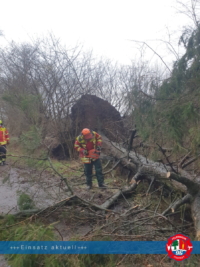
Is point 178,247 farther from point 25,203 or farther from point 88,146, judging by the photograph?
point 88,146

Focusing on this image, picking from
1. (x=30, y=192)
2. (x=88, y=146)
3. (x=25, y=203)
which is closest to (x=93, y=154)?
(x=88, y=146)

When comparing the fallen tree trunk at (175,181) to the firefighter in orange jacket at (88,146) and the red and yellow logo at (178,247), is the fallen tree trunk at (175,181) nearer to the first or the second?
the red and yellow logo at (178,247)

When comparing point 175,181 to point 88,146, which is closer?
point 175,181

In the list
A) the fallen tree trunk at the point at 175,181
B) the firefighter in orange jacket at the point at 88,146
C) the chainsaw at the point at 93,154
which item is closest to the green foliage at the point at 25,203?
the fallen tree trunk at the point at 175,181

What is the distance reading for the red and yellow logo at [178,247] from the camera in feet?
9.32

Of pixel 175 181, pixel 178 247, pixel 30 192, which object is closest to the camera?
pixel 178 247

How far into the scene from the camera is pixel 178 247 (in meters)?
2.92

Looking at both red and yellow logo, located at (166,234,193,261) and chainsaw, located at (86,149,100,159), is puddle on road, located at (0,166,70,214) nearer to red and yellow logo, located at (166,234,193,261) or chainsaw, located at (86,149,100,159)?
chainsaw, located at (86,149,100,159)

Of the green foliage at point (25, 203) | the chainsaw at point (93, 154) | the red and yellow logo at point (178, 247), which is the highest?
the chainsaw at point (93, 154)

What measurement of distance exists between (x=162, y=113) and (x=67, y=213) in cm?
233

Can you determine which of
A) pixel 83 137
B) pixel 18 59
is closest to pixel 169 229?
pixel 83 137

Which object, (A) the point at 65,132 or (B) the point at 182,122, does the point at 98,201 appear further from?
(A) the point at 65,132

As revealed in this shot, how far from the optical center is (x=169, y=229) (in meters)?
3.28

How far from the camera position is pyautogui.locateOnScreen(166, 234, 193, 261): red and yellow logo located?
9.32 feet
